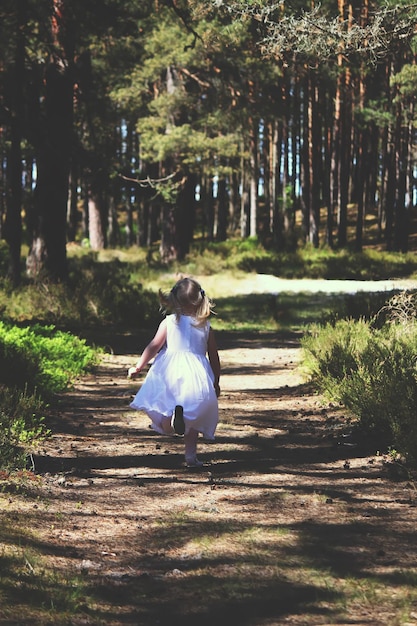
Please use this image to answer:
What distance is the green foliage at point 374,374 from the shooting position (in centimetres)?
718

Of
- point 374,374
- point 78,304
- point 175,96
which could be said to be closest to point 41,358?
point 374,374

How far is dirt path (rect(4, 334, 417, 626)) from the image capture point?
391cm

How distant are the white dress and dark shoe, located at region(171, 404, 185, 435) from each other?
0.12 metres

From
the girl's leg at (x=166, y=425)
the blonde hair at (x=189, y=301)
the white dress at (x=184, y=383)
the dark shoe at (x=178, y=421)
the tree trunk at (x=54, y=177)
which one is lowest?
the girl's leg at (x=166, y=425)

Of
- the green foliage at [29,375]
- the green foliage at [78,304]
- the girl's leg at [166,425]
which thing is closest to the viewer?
the girl's leg at [166,425]

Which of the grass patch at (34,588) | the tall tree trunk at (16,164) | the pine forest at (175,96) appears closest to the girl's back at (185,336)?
the grass patch at (34,588)

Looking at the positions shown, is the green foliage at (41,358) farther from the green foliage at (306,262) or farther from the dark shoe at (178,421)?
the green foliage at (306,262)

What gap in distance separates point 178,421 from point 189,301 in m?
0.97

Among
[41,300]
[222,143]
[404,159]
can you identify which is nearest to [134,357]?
[41,300]

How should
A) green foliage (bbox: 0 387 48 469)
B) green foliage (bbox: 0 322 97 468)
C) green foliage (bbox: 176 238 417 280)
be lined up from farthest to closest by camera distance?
1. green foliage (bbox: 176 238 417 280)
2. green foliage (bbox: 0 322 97 468)
3. green foliage (bbox: 0 387 48 469)

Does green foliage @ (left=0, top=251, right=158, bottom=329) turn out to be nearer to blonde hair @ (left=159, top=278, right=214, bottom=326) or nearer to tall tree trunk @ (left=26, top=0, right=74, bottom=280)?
tall tree trunk @ (left=26, top=0, right=74, bottom=280)

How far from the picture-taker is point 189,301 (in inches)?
264

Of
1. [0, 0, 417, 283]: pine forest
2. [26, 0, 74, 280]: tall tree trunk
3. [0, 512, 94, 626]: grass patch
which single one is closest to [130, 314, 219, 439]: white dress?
[0, 512, 94, 626]: grass patch

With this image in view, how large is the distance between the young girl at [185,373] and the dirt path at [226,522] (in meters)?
0.40
